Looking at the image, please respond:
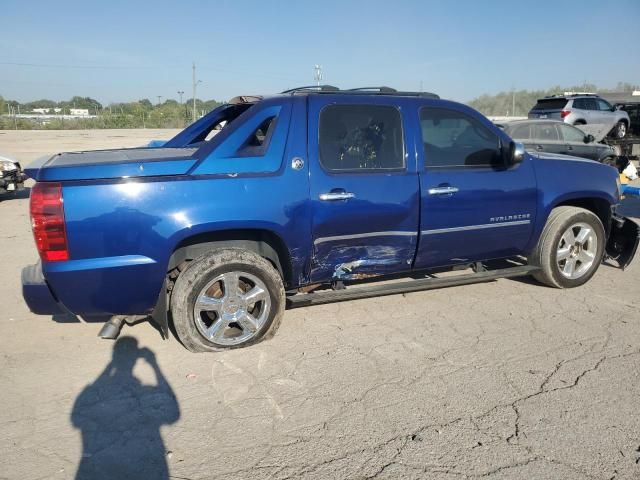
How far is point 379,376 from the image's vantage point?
3.41 metres

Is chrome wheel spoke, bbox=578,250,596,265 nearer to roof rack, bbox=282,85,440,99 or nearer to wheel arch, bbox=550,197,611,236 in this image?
wheel arch, bbox=550,197,611,236

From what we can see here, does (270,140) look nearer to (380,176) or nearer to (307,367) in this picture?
(380,176)

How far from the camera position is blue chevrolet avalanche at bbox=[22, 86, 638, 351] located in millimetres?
3256

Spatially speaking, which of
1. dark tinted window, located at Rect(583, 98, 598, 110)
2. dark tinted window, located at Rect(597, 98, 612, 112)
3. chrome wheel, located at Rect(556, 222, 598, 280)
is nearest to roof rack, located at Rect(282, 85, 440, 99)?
chrome wheel, located at Rect(556, 222, 598, 280)

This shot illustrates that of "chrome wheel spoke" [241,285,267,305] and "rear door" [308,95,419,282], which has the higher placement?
"rear door" [308,95,419,282]

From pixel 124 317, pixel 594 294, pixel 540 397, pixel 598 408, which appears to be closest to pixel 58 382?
pixel 124 317

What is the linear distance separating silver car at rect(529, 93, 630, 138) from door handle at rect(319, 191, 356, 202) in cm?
1597

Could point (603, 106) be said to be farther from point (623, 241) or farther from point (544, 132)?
point (623, 241)

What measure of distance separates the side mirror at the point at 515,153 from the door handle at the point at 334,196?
1.54 meters

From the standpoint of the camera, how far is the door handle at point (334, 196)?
3.74 m

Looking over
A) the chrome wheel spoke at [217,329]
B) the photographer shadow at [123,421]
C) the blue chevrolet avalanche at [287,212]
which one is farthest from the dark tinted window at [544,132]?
the photographer shadow at [123,421]

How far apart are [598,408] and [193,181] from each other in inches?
112

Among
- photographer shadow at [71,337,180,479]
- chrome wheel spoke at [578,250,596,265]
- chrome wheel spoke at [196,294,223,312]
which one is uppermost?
chrome wheel spoke at [578,250,596,265]

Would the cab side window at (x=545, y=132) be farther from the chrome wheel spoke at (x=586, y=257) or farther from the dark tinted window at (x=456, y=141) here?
the dark tinted window at (x=456, y=141)
